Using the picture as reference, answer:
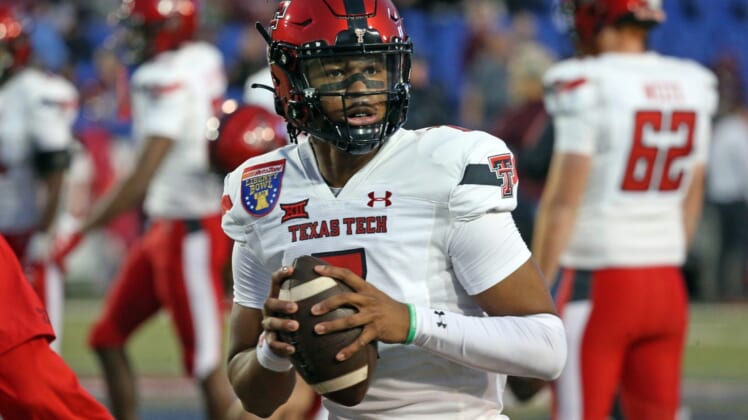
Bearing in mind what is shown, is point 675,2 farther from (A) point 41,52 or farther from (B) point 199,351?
(B) point 199,351

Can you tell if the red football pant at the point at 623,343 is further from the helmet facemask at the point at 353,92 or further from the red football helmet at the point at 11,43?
the red football helmet at the point at 11,43

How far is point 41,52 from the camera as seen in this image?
6750 millimetres

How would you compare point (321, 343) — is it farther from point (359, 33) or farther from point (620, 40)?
point (620, 40)

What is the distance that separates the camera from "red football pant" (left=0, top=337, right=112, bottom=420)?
7.46 feet

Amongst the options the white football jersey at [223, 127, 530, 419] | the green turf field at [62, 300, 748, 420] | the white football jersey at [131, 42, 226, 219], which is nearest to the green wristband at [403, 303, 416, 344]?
the white football jersey at [223, 127, 530, 419]

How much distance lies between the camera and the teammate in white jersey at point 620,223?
4230 mm

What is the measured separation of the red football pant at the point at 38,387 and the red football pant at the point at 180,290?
319cm

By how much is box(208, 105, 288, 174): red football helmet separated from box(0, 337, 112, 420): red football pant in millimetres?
2456

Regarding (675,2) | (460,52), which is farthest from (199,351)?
(675,2)

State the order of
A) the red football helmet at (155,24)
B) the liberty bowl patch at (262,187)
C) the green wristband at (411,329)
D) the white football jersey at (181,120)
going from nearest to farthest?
the green wristband at (411,329) → the liberty bowl patch at (262,187) → the white football jersey at (181,120) → the red football helmet at (155,24)

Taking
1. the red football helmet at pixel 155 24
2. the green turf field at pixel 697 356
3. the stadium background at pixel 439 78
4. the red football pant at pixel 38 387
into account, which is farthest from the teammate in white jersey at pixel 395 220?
the stadium background at pixel 439 78

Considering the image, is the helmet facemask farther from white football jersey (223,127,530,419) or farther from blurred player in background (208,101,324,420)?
blurred player in background (208,101,324,420)

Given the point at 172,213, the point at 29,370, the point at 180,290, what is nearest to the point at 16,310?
the point at 29,370

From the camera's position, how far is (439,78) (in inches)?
504
